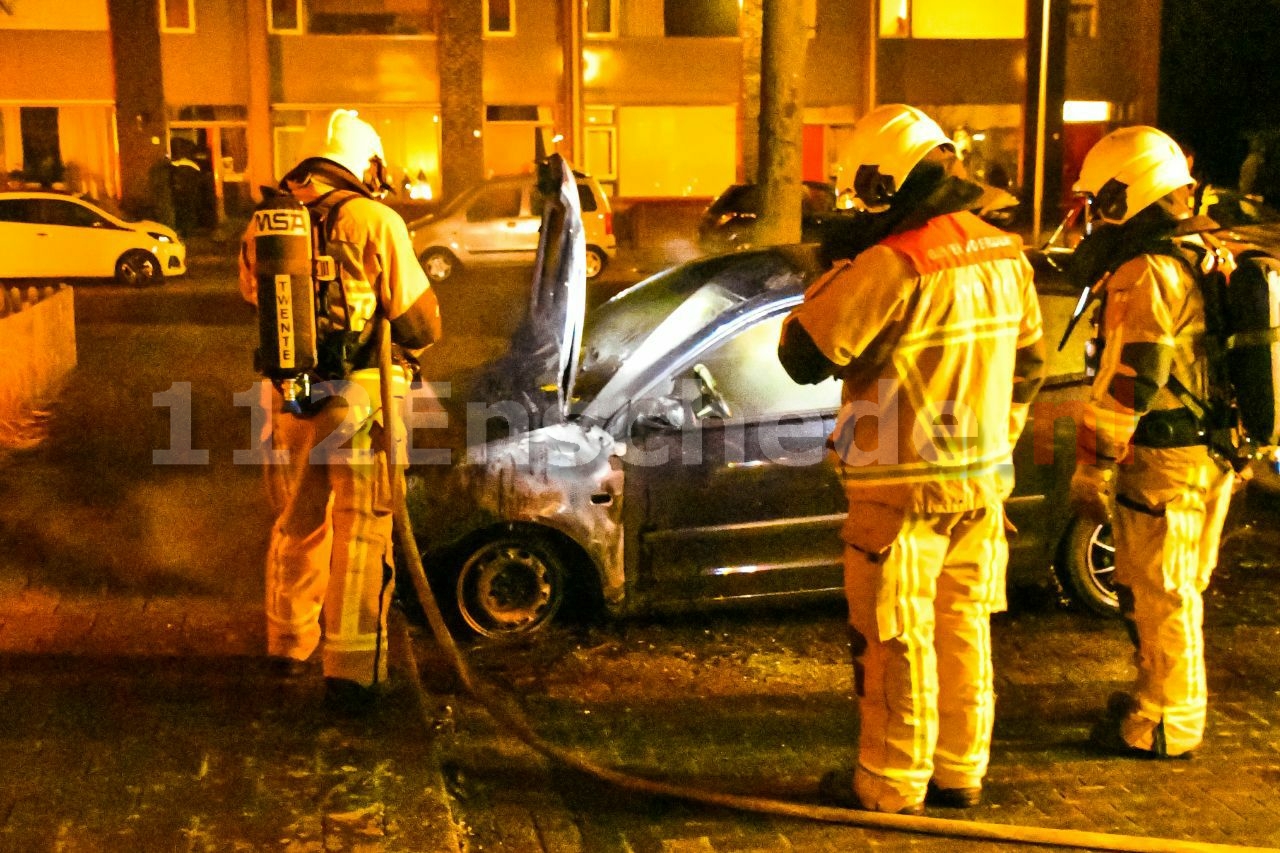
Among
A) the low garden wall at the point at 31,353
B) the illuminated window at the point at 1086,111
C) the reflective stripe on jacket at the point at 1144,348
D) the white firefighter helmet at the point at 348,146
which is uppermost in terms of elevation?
the illuminated window at the point at 1086,111

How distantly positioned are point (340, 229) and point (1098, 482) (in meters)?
2.54

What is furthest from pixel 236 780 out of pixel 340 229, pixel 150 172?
pixel 150 172

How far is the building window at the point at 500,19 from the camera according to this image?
29.8 metres

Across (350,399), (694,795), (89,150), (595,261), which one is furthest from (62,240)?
(694,795)

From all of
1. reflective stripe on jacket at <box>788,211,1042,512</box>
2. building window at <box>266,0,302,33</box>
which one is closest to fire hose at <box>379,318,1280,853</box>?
reflective stripe on jacket at <box>788,211,1042,512</box>

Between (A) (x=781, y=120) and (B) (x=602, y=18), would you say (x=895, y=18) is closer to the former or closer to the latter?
(B) (x=602, y=18)

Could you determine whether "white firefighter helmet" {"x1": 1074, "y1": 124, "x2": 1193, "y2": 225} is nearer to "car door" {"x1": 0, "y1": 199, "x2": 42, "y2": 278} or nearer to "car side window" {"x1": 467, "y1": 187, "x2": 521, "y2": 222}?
"car side window" {"x1": 467, "y1": 187, "x2": 521, "y2": 222}

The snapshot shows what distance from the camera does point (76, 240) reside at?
1994 centimetres

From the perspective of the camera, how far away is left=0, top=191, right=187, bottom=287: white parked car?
783 inches

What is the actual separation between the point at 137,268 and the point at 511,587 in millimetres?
16208

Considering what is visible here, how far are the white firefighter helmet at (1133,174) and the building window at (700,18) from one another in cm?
2641

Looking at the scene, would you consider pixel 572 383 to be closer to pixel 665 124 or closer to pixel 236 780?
pixel 236 780

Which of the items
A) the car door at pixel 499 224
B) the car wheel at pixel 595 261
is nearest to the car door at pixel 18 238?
the car door at pixel 499 224

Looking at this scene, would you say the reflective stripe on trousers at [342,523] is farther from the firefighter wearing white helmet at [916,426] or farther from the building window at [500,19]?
the building window at [500,19]
